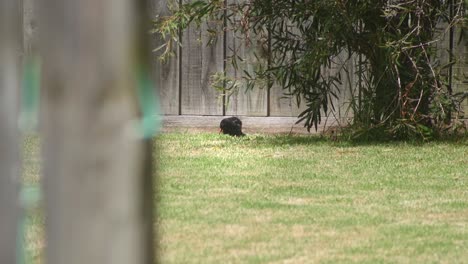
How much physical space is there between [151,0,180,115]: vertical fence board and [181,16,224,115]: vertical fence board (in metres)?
0.07

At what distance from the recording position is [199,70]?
31.4 ft

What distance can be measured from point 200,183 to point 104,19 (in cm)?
460

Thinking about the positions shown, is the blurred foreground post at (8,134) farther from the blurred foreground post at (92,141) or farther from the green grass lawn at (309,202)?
the green grass lawn at (309,202)

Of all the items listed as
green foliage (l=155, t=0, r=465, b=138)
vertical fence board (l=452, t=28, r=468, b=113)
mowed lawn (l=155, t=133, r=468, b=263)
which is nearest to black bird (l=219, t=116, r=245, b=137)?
green foliage (l=155, t=0, r=465, b=138)

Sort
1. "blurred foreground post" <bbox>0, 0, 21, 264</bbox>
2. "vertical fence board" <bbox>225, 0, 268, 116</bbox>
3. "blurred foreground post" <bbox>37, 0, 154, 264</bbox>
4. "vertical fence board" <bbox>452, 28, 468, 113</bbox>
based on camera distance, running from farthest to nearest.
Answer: "vertical fence board" <bbox>225, 0, 268, 116</bbox> → "vertical fence board" <bbox>452, 28, 468, 113</bbox> → "blurred foreground post" <bbox>0, 0, 21, 264</bbox> → "blurred foreground post" <bbox>37, 0, 154, 264</bbox>

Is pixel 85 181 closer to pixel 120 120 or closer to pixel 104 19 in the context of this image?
pixel 120 120

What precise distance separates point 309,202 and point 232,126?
3498 millimetres

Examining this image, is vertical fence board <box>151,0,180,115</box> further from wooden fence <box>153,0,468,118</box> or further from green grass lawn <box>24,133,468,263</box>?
green grass lawn <box>24,133,468,263</box>

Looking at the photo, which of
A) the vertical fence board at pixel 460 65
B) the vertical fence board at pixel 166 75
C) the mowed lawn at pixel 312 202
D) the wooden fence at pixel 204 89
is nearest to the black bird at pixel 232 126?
the wooden fence at pixel 204 89

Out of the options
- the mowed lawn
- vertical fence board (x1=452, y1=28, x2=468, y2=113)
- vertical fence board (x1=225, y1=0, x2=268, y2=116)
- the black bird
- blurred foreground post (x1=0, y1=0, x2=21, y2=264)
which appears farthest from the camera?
vertical fence board (x1=225, y1=0, x2=268, y2=116)

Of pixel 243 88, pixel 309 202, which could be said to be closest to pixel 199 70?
pixel 243 88

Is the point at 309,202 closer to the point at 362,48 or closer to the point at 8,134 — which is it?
the point at 362,48

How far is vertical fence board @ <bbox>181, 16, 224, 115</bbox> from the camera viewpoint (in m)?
9.53

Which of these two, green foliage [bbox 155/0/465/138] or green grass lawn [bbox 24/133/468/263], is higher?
green foliage [bbox 155/0/465/138]
